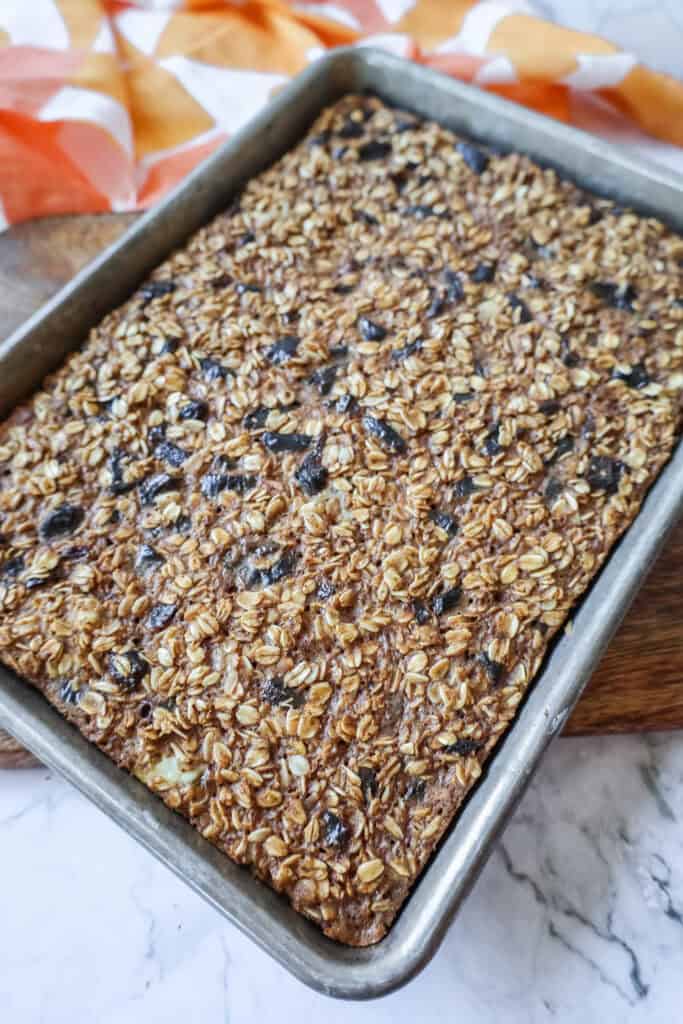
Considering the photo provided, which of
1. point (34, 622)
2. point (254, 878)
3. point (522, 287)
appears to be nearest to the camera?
point (254, 878)

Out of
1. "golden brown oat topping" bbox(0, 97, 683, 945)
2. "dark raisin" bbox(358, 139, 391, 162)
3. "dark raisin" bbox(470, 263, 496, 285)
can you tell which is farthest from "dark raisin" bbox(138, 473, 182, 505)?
"dark raisin" bbox(358, 139, 391, 162)

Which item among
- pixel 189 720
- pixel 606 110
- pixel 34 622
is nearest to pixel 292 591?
pixel 189 720

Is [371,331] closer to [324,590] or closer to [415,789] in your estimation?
[324,590]

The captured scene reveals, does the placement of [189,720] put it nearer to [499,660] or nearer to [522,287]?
[499,660]

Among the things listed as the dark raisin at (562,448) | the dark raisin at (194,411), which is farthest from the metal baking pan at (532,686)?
the dark raisin at (194,411)

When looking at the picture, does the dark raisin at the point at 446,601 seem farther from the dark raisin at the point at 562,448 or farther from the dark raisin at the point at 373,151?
the dark raisin at the point at 373,151

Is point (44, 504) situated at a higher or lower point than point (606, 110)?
lower

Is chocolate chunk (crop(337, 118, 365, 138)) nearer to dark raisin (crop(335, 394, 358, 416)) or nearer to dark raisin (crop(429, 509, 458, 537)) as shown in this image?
dark raisin (crop(335, 394, 358, 416))
